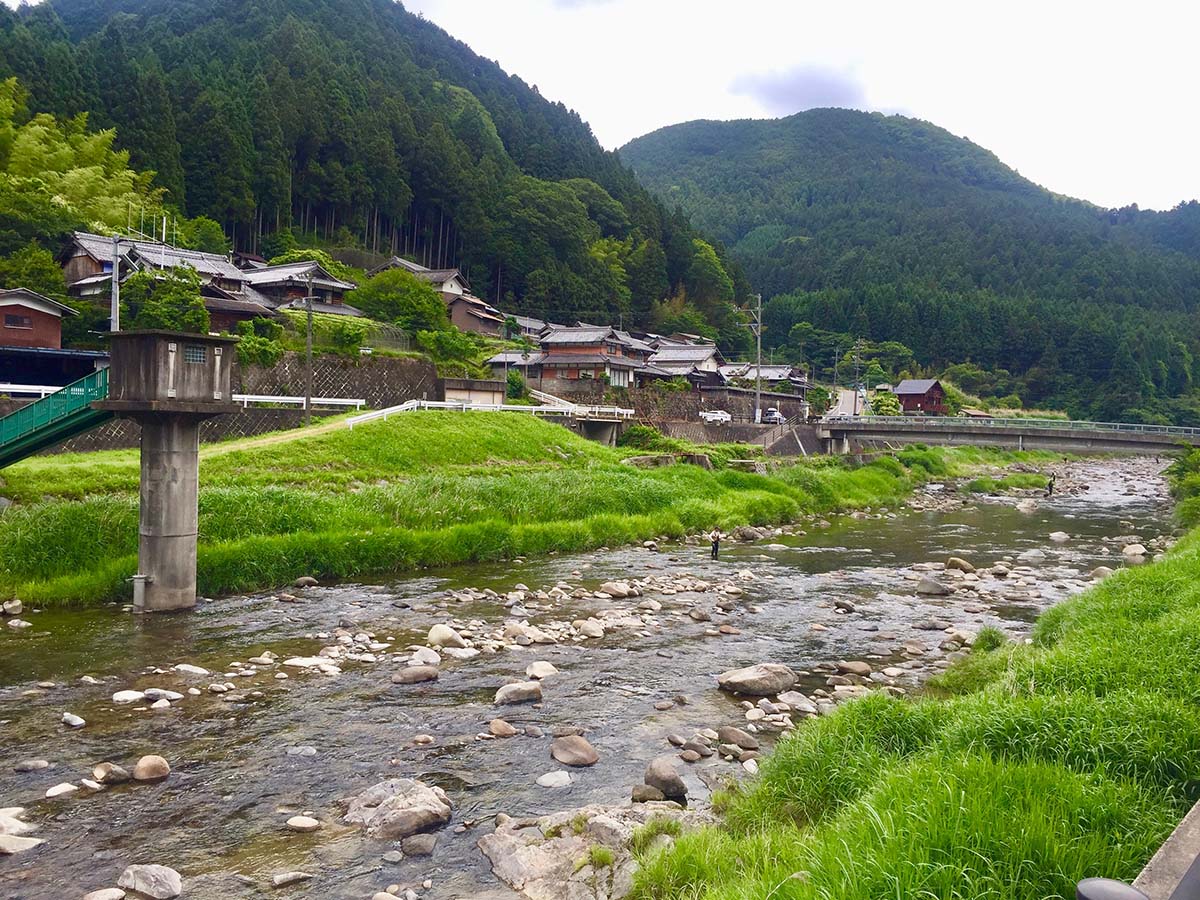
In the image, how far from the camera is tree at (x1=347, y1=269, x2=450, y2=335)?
5297 centimetres

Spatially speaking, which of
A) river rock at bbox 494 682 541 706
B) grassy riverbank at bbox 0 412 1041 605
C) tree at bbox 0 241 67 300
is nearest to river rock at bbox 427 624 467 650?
river rock at bbox 494 682 541 706

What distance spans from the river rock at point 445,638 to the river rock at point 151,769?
5.05 metres

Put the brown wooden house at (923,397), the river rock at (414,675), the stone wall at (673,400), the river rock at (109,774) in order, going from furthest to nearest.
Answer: the brown wooden house at (923,397)
the stone wall at (673,400)
the river rock at (414,675)
the river rock at (109,774)

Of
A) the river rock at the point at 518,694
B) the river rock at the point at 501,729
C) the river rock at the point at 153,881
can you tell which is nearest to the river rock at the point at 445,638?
the river rock at the point at 518,694

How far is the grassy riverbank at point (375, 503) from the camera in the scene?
1546 cm

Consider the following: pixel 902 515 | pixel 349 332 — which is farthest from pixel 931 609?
pixel 349 332

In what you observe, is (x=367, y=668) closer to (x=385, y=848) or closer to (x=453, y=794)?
(x=453, y=794)

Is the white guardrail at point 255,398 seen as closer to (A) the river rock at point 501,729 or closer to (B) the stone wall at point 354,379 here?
(B) the stone wall at point 354,379

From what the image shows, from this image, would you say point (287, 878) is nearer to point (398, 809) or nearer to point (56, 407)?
point (398, 809)

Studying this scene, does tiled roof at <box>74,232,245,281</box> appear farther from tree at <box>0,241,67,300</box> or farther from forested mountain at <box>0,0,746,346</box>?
forested mountain at <box>0,0,746,346</box>

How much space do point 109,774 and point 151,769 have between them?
38 cm

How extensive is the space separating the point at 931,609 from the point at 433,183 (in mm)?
75783

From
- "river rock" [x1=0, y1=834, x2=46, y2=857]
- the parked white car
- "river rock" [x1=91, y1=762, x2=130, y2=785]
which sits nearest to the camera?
"river rock" [x1=0, y1=834, x2=46, y2=857]

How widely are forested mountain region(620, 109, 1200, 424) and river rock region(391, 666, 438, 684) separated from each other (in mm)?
102315
